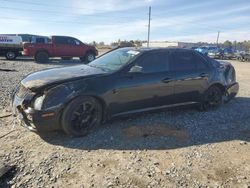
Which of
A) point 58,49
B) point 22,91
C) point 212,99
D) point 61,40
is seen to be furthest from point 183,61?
point 61,40

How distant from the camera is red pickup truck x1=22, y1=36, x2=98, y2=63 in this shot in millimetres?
19422

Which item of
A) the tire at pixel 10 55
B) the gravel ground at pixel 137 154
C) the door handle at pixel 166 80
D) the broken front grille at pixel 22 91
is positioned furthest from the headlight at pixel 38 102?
the tire at pixel 10 55

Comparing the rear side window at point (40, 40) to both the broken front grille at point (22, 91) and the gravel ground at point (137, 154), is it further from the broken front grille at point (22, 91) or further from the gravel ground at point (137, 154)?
the broken front grille at point (22, 91)

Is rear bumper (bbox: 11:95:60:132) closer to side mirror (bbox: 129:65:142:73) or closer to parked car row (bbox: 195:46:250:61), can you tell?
side mirror (bbox: 129:65:142:73)

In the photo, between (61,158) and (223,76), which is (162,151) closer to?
(61,158)

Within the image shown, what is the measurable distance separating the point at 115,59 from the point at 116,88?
972mm

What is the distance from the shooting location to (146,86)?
220 inches

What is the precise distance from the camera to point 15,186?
3.48 m

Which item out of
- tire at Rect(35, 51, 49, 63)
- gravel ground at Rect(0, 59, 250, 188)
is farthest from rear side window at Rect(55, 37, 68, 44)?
gravel ground at Rect(0, 59, 250, 188)

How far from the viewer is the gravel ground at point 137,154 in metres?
3.68

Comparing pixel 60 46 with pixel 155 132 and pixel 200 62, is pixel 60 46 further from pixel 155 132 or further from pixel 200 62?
pixel 155 132

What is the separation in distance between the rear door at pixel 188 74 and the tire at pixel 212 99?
8.7 inches

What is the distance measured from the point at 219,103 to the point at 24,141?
4519 millimetres

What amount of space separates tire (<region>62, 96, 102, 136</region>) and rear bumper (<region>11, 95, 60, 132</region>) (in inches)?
6.0
